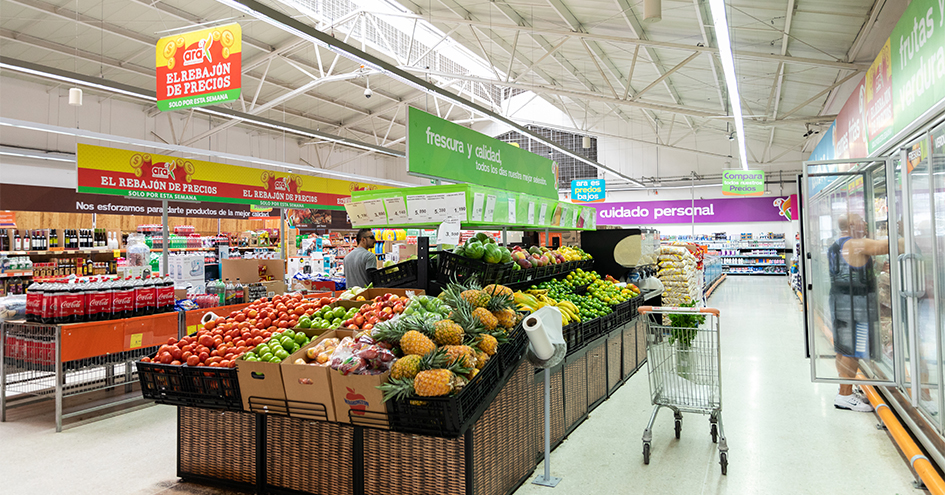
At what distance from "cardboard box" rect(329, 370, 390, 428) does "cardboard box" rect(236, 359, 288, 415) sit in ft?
1.10

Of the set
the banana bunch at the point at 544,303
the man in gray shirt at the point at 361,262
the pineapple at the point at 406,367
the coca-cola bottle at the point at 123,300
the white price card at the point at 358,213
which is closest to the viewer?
the pineapple at the point at 406,367

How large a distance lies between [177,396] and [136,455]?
1.13 m

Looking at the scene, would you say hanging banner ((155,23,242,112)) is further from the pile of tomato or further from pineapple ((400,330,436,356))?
pineapple ((400,330,436,356))

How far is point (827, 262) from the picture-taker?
176 inches

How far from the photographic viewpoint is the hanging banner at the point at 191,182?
8164 mm

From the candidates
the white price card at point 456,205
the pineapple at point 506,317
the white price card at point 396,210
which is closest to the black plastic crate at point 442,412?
the pineapple at point 506,317

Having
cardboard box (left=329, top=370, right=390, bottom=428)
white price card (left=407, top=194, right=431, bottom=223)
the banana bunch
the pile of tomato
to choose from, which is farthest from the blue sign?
cardboard box (left=329, top=370, right=390, bottom=428)

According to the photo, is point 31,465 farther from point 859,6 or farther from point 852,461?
point 859,6

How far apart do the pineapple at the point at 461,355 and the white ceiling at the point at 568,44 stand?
6548 millimetres

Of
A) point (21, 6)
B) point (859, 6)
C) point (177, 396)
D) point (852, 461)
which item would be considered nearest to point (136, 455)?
point (177, 396)

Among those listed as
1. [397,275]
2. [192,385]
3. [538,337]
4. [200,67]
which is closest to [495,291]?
[538,337]

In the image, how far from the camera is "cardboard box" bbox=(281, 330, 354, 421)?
8.81ft

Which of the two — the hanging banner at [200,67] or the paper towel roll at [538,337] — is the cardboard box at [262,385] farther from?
the hanging banner at [200,67]

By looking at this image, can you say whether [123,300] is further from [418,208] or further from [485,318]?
[485,318]
